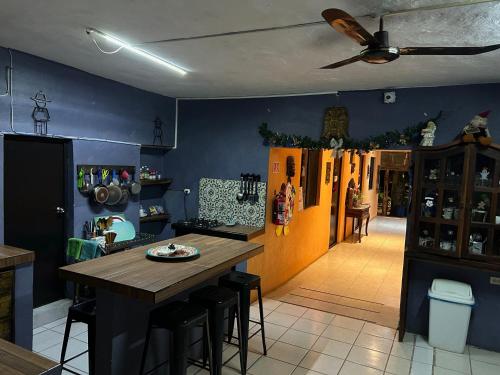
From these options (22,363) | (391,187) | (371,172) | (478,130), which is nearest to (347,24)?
(22,363)

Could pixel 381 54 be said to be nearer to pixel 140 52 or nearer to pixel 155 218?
pixel 140 52

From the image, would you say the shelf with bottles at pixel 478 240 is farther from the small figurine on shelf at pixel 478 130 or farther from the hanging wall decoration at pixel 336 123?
the hanging wall decoration at pixel 336 123

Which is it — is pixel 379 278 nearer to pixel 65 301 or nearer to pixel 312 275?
pixel 312 275

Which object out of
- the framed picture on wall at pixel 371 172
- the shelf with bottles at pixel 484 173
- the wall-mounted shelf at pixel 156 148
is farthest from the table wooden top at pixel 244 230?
the framed picture on wall at pixel 371 172

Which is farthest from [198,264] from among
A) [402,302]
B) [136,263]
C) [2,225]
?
[402,302]

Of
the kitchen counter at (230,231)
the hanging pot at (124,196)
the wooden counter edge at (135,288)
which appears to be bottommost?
the kitchen counter at (230,231)

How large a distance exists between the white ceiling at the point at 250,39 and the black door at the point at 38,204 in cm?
92

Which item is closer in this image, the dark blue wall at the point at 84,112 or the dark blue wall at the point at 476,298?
the dark blue wall at the point at 84,112

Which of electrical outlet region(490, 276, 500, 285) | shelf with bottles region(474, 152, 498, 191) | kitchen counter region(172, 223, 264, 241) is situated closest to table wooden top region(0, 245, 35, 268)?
kitchen counter region(172, 223, 264, 241)

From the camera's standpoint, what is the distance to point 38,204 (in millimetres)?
3623

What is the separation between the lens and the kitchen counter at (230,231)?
414 centimetres

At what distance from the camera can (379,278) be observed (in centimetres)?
548

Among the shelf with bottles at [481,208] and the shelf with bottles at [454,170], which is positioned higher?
the shelf with bottles at [454,170]

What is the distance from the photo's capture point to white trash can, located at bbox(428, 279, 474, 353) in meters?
3.38
